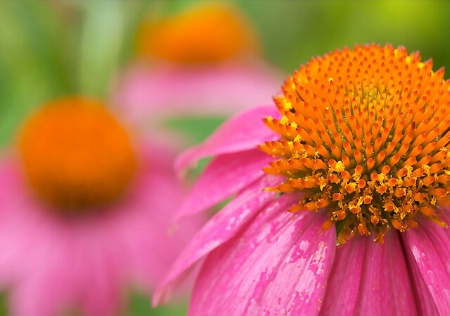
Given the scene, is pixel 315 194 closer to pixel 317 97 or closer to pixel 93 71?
pixel 317 97

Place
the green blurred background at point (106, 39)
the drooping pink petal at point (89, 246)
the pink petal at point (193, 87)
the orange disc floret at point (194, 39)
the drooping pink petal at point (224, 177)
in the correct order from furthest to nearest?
the orange disc floret at point (194, 39) → the pink petal at point (193, 87) → the green blurred background at point (106, 39) → the drooping pink petal at point (89, 246) → the drooping pink petal at point (224, 177)

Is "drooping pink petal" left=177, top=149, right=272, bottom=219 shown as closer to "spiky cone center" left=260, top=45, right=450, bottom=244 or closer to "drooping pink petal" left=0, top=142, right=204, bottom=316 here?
"spiky cone center" left=260, top=45, right=450, bottom=244

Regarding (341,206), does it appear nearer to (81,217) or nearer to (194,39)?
(81,217)

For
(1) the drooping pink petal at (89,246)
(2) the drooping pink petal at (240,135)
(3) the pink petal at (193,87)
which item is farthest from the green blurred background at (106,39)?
(2) the drooping pink petal at (240,135)

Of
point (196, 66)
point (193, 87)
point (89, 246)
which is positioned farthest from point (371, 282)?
point (196, 66)

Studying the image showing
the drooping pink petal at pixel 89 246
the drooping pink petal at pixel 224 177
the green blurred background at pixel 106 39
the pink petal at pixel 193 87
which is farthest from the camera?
the pink petal at pixel 193 87

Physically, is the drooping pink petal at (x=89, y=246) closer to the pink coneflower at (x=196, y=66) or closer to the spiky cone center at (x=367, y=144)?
the pink coneflower at (x=196, y=66)

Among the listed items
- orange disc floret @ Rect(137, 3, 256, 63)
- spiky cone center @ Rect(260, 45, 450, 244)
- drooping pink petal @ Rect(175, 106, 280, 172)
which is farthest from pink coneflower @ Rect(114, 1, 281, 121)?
spiky cone center @ Rect(260, 45, 450, 244)
